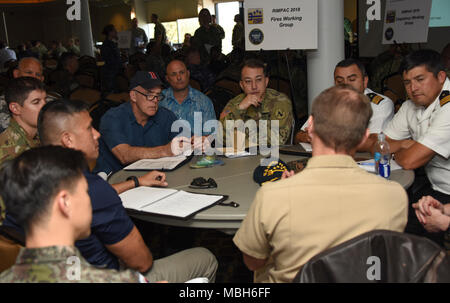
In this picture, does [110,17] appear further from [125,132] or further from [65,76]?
[125,132]

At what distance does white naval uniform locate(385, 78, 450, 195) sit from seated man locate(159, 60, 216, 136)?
163cm

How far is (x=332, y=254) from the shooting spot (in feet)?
3.76

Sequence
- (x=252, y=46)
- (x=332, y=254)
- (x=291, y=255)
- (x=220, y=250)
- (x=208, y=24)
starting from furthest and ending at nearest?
(x=208, y=24) < (x=252, y=46) < (x=220, y=250) < (x=291, y=255) < (x=332, y=254)

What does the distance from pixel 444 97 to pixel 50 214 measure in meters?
2.37

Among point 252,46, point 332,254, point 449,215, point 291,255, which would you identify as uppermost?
point 252,46

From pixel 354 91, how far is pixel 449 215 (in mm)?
918

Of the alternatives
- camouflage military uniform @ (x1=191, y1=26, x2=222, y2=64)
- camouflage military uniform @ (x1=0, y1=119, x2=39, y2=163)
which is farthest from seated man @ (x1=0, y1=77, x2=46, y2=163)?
camouflage military uniform @ (x1=191, y1=26, x2=222, y2=64)

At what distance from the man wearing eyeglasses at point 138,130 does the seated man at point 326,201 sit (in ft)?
5.38

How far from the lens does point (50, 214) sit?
1141mm

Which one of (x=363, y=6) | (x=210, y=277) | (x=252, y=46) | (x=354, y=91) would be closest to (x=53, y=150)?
(x=354, y=91)

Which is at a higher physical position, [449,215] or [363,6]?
[363,6]

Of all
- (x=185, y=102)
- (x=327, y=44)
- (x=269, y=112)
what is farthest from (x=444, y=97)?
(x=185, y=102)

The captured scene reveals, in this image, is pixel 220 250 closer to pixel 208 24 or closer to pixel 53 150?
pixel 53 150

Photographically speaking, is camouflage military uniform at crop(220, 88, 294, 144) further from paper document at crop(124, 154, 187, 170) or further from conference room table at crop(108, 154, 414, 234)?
paper document at crop(124, 154, 187, 170)
